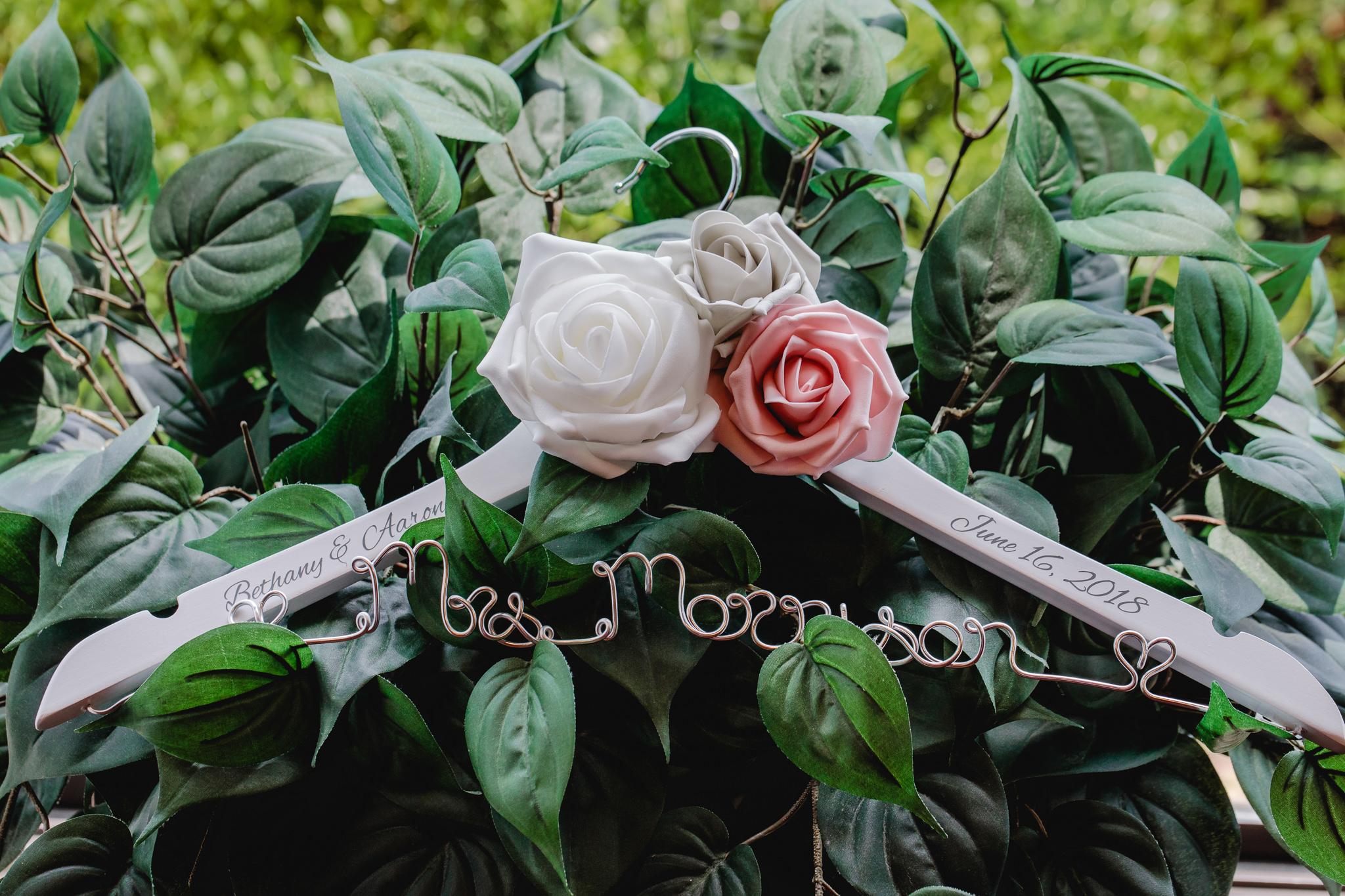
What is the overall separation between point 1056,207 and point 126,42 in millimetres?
1306

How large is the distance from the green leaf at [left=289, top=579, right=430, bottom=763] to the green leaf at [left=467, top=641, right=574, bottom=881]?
5cm

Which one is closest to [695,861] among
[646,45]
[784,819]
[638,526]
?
[784,819]

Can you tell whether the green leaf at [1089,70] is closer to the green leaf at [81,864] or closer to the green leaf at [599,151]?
the green leaf at [599,151]

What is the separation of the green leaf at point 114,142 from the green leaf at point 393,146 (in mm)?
207

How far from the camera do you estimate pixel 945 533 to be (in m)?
0.35

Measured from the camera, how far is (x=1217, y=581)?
0.38m

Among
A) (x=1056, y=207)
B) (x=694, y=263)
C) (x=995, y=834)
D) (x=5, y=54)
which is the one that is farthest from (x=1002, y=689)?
(x=5, y=54)

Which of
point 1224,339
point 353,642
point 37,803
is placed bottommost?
point 37,803

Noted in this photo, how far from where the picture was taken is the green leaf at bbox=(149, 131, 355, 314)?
1.55ft

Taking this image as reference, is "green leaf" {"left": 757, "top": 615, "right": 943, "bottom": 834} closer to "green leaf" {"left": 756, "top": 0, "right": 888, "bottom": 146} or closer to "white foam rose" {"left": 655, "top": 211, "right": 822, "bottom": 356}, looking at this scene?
"white foam rose" {"left": 655, "top": 211, "right": 822, "bottom": 356}

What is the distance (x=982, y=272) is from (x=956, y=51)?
0.15 m

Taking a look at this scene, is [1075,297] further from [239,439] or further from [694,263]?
[239,439]

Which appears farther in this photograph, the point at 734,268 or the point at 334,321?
the point at 334,321

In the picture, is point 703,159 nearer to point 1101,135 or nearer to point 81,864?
point 1101,135
